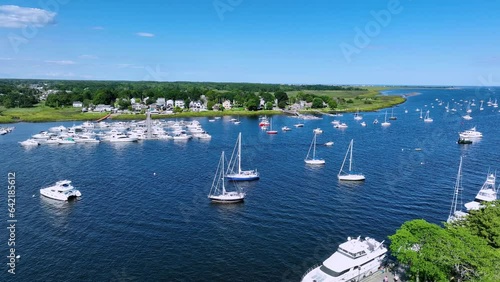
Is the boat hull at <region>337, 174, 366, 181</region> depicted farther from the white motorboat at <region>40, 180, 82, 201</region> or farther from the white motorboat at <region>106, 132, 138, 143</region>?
the white motorboat at <region>106, 132, 138, 143</region>

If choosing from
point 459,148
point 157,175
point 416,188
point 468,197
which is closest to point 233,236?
point 157,175

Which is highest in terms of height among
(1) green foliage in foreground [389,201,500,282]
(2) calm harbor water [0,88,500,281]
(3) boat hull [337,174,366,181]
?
(1) green foliage in foreground [389,201,500,282]

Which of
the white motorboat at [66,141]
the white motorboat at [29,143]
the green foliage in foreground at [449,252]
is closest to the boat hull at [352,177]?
the green foliage in foreground at [449,252]

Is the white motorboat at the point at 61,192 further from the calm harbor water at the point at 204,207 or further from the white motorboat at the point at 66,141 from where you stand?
the white motorboat at the point at 66,141

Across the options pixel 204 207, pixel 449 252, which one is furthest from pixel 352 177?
pixel 449 252

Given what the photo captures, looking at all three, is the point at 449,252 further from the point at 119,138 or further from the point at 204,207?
the point at 119,138

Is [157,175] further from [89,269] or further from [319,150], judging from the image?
[319,150]

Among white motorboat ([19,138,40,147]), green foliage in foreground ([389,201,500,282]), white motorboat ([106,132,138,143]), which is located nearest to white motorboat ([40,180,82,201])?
green foliage in foreground ([389,201,500,282])
